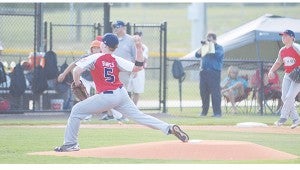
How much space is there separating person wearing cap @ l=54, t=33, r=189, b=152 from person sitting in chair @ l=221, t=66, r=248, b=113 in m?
10.6

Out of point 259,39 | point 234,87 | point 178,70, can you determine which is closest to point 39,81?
point 178,70

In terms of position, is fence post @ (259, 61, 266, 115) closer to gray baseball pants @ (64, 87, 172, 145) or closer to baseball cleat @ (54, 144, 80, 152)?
gray baseball pants @ (64, 87, 172, 145)

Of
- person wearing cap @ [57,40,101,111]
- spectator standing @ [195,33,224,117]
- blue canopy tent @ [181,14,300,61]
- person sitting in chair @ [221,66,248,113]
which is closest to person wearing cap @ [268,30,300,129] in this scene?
person wearing cap @ [57,40,101,111]

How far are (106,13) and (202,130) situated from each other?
21.0 ft

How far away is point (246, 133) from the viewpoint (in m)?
18.2

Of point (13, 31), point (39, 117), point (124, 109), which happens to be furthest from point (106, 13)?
point (13, 31)

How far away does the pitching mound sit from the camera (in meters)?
13.5

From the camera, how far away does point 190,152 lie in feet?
44.8

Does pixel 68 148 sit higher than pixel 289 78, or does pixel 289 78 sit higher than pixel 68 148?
pixel 289 78

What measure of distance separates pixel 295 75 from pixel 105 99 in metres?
5.98

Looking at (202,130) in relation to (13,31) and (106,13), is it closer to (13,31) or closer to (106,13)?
(106,13)

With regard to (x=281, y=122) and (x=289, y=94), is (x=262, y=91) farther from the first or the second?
(x=289, y=94)

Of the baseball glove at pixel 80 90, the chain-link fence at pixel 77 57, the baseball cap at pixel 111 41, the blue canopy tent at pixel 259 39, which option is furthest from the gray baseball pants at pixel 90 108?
the blue canopy tent at pixel 259 39
